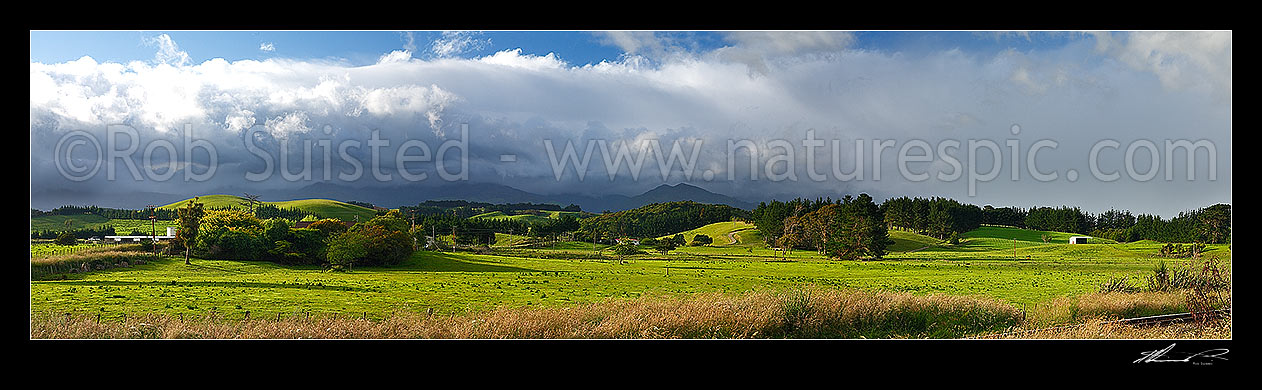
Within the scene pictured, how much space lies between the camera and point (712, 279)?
1798 centimetres

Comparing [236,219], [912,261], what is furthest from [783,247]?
[236,219]

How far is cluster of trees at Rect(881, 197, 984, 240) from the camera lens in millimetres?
27047


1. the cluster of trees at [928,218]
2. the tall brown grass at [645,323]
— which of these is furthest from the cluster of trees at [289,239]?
the cluster of trees at [928,218]

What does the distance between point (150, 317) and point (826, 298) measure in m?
9.67

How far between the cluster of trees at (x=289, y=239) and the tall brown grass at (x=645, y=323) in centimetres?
698

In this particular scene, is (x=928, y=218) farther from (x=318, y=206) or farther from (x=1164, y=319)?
(x=318, y=206)

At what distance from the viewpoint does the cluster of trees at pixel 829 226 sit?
2581 cm

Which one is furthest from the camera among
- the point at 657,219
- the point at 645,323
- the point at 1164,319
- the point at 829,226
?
the point at 829,226

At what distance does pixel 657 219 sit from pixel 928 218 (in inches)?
541

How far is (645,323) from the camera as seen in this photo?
293 inches
